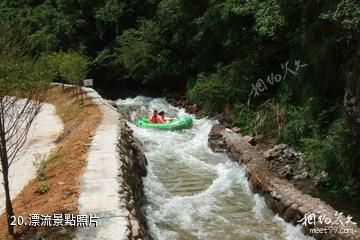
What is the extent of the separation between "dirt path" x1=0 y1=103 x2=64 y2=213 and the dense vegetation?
11.6ft

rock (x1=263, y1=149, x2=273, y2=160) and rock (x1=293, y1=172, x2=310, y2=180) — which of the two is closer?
rock (x1=293, y1=172, x2=310, y2=180)

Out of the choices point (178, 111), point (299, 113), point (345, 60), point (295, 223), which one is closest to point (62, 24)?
point (178, 111)

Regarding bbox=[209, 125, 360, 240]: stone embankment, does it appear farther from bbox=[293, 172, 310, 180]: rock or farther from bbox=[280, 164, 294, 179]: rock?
bbox=[293, 172, 310, 180]: rock

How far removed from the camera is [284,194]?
32.5 ft

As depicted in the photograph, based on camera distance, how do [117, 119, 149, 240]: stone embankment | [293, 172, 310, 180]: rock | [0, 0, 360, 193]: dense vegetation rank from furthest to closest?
1. [293, 172, 310, 180]: rock
2. [0, 0, 360, 193]: dense vegetation
3. [117, 119, 149, 240]: stone embankment

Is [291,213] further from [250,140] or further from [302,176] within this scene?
[250,140]

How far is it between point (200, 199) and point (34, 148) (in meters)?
6.28

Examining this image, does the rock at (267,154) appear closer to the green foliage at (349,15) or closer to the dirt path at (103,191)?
the dirt path at (103,191)

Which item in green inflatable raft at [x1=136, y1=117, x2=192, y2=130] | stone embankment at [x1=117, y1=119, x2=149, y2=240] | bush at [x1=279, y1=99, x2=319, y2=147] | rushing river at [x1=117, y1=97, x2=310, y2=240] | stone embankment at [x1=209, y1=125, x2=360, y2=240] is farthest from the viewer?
green inflatable raft at [x1=136, y1=117, x2=192, y2=130]

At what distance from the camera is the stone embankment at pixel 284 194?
26.9 ft

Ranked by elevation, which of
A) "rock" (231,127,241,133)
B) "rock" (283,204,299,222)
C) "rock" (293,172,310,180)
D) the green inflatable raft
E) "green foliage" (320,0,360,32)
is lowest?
"rock" (283,204,299,222)

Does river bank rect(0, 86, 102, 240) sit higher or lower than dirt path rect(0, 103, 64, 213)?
higher

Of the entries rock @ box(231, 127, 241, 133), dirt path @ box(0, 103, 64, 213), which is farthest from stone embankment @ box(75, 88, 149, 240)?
rock @ box(231, 127, 241, 133)

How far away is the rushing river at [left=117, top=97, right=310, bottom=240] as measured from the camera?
356 inches
